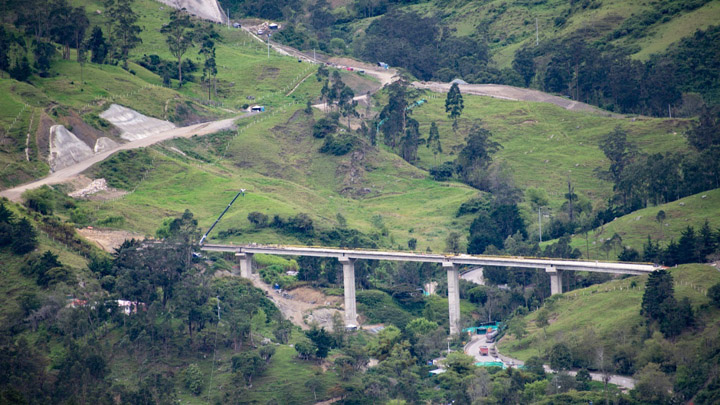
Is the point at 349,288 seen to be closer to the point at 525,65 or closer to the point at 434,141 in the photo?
the point at 434,141

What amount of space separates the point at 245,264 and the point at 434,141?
55.3 metres

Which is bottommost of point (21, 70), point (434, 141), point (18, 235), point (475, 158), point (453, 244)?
point (453, 244)

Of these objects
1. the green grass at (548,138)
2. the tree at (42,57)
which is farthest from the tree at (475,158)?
the tree at (42,57)

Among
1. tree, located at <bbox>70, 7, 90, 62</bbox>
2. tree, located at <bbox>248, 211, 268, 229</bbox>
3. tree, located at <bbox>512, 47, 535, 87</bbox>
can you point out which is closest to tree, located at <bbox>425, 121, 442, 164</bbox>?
tree, located at <bbox>512, 47, 535, 87</bbox>

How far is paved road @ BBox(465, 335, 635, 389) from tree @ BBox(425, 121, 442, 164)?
57.4 m

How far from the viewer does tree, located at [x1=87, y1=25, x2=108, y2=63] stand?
159m

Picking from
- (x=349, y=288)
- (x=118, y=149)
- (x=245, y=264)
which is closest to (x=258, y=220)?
(x=245, y=264)

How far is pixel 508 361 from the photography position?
93.8 metres

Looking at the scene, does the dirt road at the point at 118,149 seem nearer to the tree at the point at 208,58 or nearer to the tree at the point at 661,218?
the tree at the point at 208,58

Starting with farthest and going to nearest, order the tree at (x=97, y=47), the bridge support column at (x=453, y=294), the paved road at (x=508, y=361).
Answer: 1. the tree at (x=97, y=47)
2. the bridge support column at (x=453, y=294)
3. the paved road at (x=508, y=361)

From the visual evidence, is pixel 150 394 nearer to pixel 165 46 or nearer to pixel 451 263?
pixel 451 263

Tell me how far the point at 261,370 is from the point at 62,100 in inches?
2685

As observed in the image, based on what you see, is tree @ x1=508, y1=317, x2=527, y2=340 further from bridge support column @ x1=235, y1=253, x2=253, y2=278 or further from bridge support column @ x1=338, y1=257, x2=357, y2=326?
bridge support column @ x1=235, y1=253, x2=253, y2=278

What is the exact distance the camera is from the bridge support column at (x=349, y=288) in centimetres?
10975
